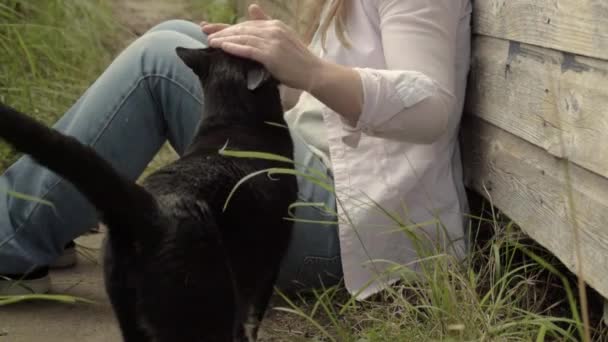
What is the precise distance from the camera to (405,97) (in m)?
1.75

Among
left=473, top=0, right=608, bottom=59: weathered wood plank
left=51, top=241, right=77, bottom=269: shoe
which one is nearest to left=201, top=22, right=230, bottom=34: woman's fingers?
left=473, top=0, right=608, bottom=59: weathered wood plank

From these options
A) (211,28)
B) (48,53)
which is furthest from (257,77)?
(48,53)

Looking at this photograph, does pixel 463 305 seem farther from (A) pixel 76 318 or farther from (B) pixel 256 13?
(A) pixel 76 318

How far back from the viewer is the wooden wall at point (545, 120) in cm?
151

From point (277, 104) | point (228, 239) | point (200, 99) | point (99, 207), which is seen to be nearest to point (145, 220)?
point (99, 207)

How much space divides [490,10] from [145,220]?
106 centimetres

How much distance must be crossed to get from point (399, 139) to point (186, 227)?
1.88 feet

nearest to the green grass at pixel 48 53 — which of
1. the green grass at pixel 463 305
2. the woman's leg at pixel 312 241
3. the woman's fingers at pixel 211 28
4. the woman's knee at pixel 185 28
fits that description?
the woman's knee at pixel 185 28

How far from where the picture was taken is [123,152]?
2.19 m

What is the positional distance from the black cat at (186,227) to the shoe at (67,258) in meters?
0.89

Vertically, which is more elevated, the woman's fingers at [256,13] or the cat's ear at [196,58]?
the woman's fingers at [256,13]

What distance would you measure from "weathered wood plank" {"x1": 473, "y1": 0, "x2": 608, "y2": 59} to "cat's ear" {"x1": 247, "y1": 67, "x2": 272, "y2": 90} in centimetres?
57

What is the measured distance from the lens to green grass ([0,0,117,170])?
2941mm

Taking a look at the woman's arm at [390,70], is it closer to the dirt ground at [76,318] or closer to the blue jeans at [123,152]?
the blue jeans at [123,152]
